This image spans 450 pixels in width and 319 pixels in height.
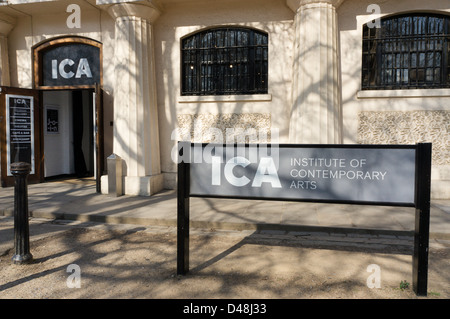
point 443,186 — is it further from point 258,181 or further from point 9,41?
point 9,41

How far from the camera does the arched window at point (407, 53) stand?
7.78 m

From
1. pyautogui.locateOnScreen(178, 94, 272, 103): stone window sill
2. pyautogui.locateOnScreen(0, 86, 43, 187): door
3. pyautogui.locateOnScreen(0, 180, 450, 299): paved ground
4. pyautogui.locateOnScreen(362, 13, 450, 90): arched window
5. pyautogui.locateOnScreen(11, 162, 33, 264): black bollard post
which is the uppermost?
pyautogui.locateOnScreen(362, 13, 450, 90): arched window

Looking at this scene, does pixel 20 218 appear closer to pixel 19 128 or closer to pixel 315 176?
pixel 315 176

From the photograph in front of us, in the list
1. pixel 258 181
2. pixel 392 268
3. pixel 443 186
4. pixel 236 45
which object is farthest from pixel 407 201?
pixel 236 45

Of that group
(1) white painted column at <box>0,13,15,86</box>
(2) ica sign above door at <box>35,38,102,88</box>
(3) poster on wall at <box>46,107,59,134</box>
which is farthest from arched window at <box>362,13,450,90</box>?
(1) white painted column at <box>0,13,15,86</box>

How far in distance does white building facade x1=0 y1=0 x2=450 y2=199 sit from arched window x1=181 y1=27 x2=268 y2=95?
0.09 feet

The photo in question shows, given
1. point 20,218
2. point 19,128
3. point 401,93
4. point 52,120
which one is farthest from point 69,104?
point 401,93

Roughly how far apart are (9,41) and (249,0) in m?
7.14

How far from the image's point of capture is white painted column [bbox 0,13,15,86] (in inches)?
375

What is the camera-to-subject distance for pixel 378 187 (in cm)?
333

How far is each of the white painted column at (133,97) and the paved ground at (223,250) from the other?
1025 mm

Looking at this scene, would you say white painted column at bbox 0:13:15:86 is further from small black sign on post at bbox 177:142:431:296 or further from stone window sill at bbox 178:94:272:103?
small black sign on post at bbox 177:142:431:296

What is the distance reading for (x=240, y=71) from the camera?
8.61m

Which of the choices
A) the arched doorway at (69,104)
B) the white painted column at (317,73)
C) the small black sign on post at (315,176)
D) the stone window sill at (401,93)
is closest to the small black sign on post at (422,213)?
the small black sign on post at (315,176)
